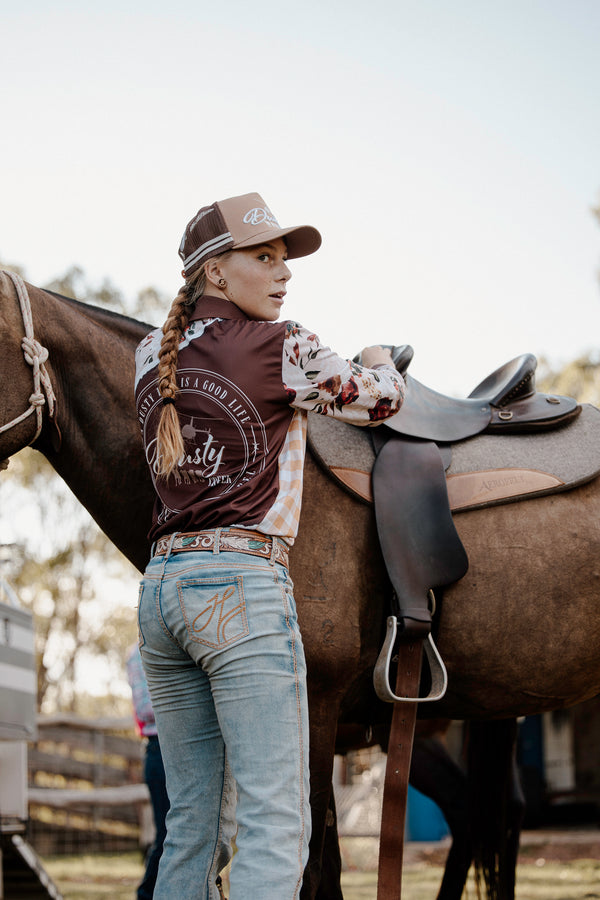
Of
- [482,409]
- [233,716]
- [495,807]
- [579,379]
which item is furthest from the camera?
[579,379]

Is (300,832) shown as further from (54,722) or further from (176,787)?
(54,722)

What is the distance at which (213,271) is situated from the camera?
226cm

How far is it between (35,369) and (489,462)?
1.54 metres

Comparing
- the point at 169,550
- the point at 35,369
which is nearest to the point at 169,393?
the point at 169,550

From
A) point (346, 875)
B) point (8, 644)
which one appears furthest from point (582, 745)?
point (8, 644)

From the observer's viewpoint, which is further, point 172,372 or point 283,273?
Answer: point 283,273

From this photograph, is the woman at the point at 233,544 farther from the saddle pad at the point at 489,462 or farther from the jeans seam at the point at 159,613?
the saddle pad at the point at 489,462

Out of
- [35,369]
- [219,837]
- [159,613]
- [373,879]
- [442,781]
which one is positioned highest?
[35,369]

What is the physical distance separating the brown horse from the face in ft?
2.21

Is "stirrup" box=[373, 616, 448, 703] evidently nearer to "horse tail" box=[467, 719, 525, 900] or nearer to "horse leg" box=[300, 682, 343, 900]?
"horse leg" box=[300, 682, 343, 900]

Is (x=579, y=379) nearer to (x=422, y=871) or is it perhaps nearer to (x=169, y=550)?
(x=422, y=871)

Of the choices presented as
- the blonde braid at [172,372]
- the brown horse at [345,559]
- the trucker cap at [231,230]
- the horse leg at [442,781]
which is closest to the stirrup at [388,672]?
the brown horse at [345,559]

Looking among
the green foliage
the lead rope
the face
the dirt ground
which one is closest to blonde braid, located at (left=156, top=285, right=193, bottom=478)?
the face

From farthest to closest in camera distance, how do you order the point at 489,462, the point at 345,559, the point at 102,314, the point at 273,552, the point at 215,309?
1. the point at 489,462
2. the point at 102,314
3. the point at 345,559
4. the point at 215,309
5. the point at 273,552
